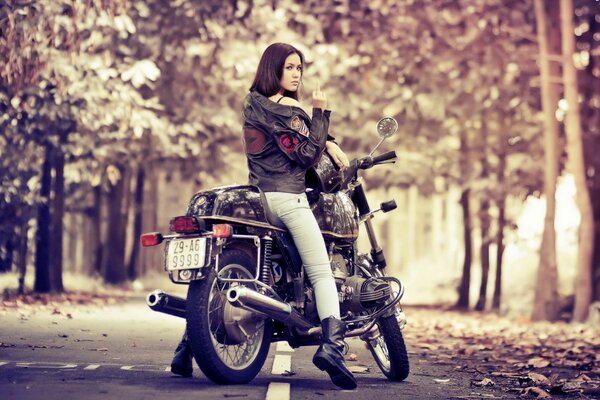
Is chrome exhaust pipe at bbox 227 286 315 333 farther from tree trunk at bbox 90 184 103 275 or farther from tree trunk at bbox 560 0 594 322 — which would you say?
tree trunk at bbox 90 184 103 275

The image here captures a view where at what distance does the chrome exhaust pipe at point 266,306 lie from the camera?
7547 millimetres

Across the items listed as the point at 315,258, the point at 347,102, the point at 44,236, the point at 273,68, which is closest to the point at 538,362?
the point at 315,258

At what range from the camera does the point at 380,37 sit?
2123cm

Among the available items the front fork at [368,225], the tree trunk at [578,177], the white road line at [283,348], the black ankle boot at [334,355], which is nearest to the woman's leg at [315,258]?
the black ankle boot at [334,355]

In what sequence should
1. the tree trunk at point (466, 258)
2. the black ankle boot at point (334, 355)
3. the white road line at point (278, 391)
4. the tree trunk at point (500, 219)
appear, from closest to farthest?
the white road line at point (278, 391), the black ankle boot at point (334, 355), the tree trunk at point (500, 219), the tree trunk at point (466, 258)

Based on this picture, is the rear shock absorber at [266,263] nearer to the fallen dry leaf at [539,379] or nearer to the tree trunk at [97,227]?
the fallen dry leaf at [539,379]

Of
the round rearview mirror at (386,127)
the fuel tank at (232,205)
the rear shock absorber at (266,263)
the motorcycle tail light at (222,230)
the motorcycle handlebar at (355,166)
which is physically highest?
the round rearview mirror at (386,127)

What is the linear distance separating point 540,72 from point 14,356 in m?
13.2

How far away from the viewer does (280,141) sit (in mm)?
8211

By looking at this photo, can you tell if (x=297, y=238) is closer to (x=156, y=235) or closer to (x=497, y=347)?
(x=156, y=235)

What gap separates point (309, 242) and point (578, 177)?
1171 centimetres

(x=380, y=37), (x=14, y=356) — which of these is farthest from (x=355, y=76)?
(x=14, y=356)

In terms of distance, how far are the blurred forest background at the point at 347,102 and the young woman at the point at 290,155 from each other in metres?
6.66

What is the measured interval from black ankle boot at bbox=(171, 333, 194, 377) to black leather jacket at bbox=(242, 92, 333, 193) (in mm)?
1142
